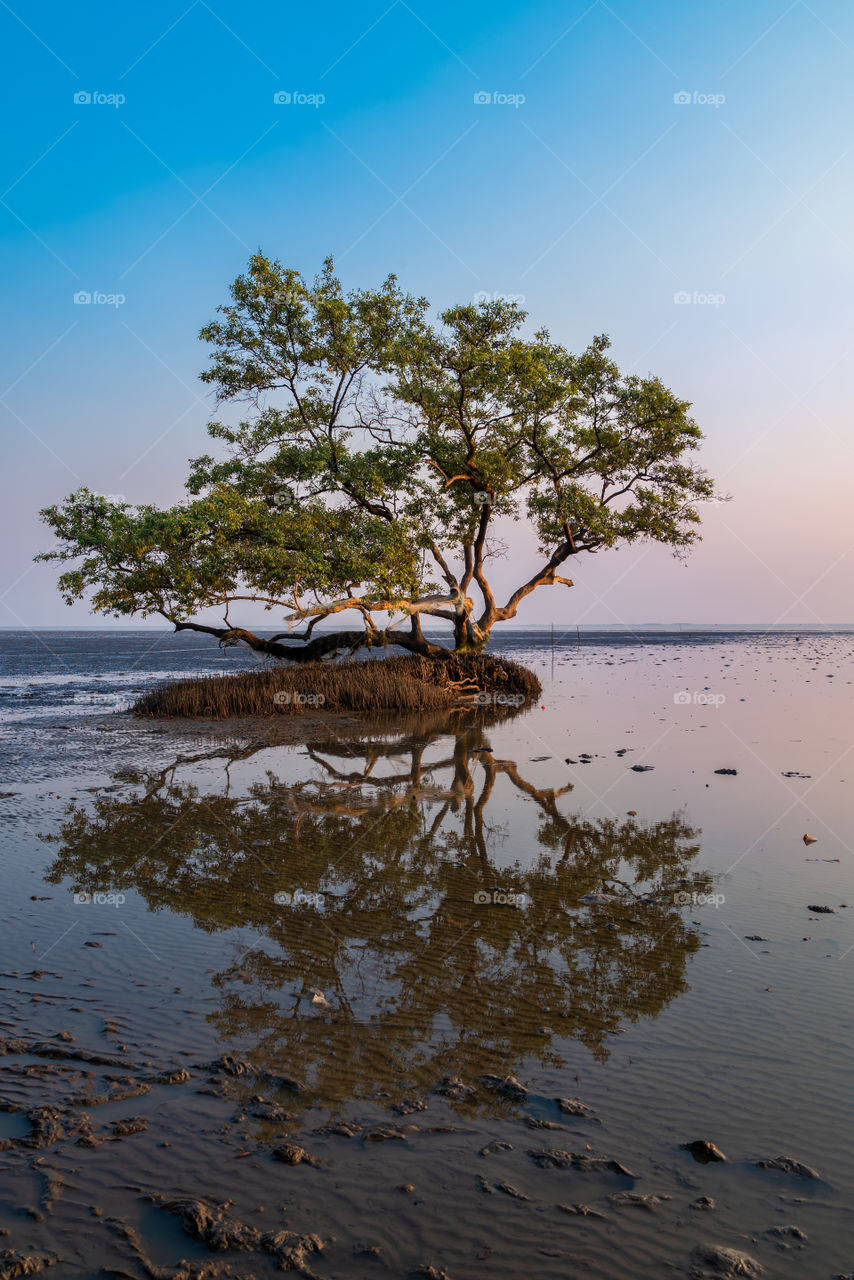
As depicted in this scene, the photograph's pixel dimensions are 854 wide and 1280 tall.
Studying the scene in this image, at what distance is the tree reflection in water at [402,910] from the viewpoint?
15.4ft

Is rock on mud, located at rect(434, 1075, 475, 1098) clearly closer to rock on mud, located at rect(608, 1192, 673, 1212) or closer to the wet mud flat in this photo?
the wet mud flat

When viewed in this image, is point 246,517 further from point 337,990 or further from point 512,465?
point 337,990

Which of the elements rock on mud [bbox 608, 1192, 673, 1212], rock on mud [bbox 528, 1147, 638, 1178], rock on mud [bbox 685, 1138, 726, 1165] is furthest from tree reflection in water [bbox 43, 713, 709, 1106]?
rock on mud [bbox 608, 1192, 673, 1212]

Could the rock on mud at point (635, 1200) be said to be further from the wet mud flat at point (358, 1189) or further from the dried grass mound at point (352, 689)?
the dried grass mound at point (352, 689)

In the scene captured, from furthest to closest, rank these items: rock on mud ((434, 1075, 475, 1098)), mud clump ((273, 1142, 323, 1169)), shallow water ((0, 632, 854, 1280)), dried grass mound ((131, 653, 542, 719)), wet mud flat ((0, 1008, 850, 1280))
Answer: dried grass mound ((131, 653, 542, 719))
rock on mud ((434, 1075, 475, 1098))
mud clump ((273, 1142, 323, 1169))
shallow water ((0, 632, 854, 1280))
wet mud flat ((0, 1008, 850, 1280))

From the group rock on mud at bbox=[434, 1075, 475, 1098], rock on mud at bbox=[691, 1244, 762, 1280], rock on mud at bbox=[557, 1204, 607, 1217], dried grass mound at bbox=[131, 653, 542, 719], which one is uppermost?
dried grass mound at bbox=[131, 653, 542, 719]

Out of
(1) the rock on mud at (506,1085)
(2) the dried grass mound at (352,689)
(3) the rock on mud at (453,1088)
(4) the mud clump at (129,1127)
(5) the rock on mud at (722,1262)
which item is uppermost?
(2) the dried grass mound at (352,689)

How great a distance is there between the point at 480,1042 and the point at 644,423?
22.3 metres

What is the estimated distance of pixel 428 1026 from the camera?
4.81 m

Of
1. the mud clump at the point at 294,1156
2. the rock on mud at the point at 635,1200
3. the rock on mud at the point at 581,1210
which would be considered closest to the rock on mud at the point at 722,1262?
the rock on mud at the point at 635,1200

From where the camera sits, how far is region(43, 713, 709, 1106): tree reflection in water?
15.4 ft

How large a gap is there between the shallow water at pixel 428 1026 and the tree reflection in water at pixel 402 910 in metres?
0.03

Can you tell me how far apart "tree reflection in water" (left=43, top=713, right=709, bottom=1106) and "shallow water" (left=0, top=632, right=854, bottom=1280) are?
0.03 meters

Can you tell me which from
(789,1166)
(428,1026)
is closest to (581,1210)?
(789,1166)
